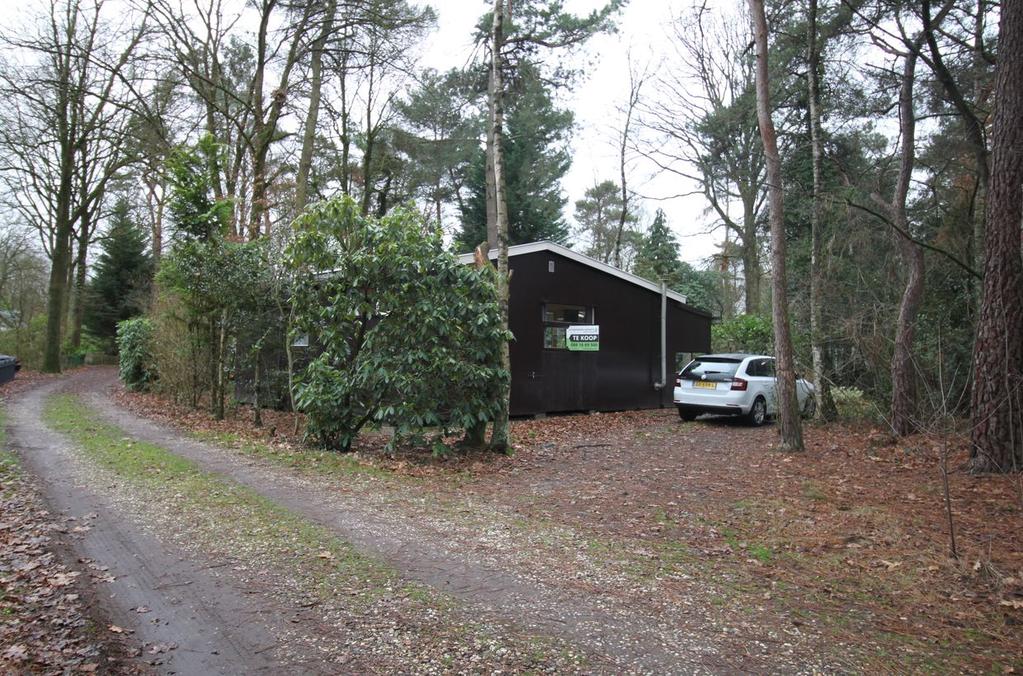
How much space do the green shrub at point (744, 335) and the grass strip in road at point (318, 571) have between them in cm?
1818

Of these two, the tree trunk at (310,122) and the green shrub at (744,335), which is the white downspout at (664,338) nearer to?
the green shrub at (744,335)

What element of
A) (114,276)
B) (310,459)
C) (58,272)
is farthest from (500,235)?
(114,276)

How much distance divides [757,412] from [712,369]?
133 cm

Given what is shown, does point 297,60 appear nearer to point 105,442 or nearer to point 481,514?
point 105,442

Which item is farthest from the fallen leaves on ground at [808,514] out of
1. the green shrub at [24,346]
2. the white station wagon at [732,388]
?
the green shrub at [24,346]

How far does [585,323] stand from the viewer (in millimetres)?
15742

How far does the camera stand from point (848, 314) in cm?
1348

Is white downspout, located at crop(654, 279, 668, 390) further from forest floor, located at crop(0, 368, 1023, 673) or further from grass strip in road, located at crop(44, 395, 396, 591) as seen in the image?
grass strip in road, located at crop(44, 395, 396, 591)

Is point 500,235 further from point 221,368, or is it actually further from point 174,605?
point 174,605

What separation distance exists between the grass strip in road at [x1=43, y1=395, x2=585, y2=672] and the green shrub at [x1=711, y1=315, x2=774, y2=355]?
1818 cm

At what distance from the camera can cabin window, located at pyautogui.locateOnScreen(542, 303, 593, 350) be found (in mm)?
14695

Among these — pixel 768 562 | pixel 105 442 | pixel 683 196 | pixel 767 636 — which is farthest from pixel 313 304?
pixel 683 196

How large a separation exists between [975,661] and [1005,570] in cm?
168

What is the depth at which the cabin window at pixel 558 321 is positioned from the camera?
14.7 meters
